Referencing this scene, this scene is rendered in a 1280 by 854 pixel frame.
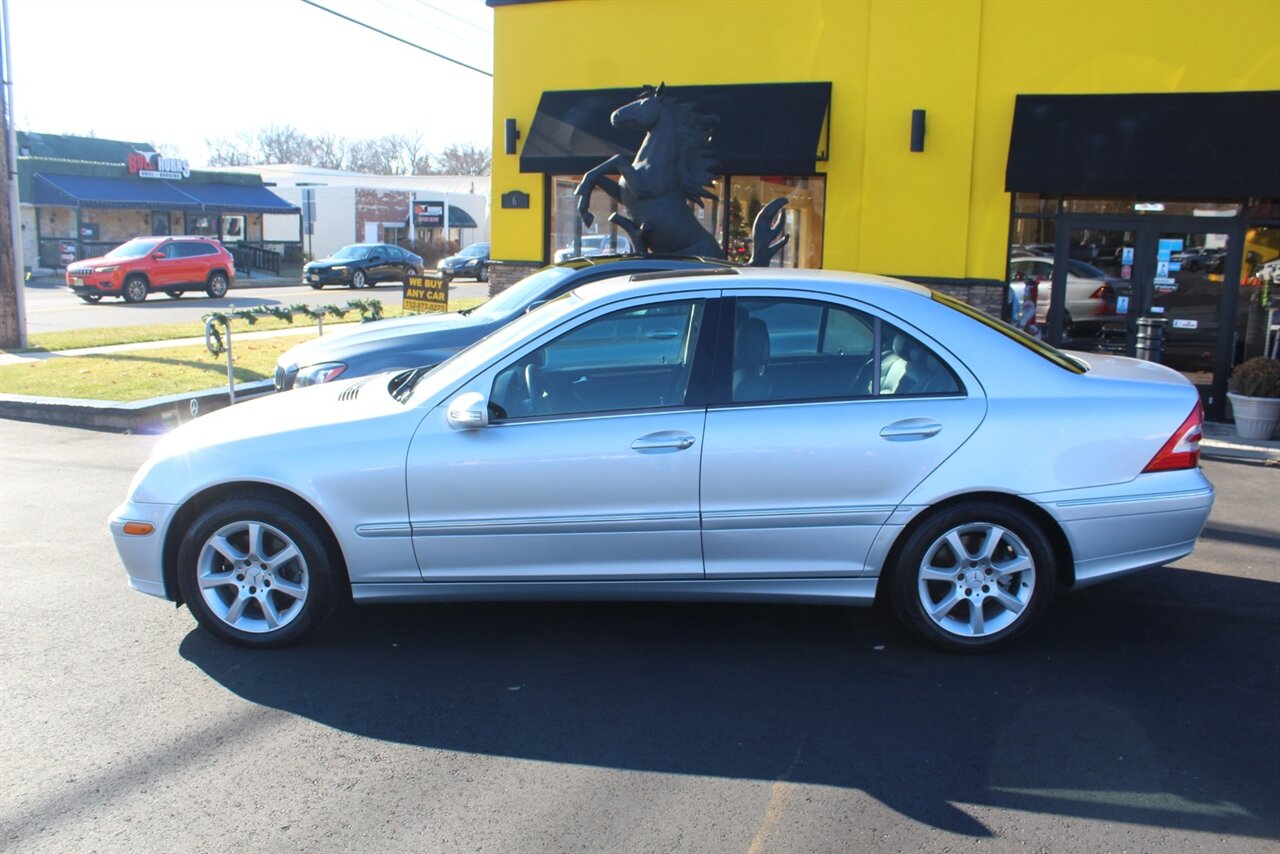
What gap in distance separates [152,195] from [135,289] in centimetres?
1480

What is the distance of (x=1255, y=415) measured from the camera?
1093 centimetres

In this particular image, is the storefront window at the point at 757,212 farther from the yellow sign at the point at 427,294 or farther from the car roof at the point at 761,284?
the car roof at the point at 761,284

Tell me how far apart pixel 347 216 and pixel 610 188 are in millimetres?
44099

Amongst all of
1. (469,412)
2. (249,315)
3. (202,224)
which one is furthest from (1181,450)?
(202,224)

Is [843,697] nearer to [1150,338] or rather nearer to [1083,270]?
[1150,338]

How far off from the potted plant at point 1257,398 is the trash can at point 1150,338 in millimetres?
961

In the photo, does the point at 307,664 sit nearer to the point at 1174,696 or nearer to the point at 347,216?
the point at 1174,696

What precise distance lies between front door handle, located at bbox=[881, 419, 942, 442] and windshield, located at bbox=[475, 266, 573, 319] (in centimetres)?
433

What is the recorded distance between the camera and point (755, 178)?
49.7ft

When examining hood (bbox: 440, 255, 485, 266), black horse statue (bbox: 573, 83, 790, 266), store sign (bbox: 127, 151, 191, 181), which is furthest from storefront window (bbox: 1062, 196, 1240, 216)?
store sign (bbox: 127, 151, 191, 181)

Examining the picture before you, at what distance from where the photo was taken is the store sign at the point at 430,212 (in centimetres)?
5600

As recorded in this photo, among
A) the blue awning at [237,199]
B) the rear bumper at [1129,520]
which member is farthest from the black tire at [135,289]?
the rear bumper at [1129,520]

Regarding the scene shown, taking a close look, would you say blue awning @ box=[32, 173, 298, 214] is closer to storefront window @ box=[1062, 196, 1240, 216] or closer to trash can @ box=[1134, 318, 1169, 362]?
storefront window @ box=[1062, 196, 1240, 216]

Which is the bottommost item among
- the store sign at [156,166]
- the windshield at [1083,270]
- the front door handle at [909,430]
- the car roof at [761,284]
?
the front door handle at [909,430]
